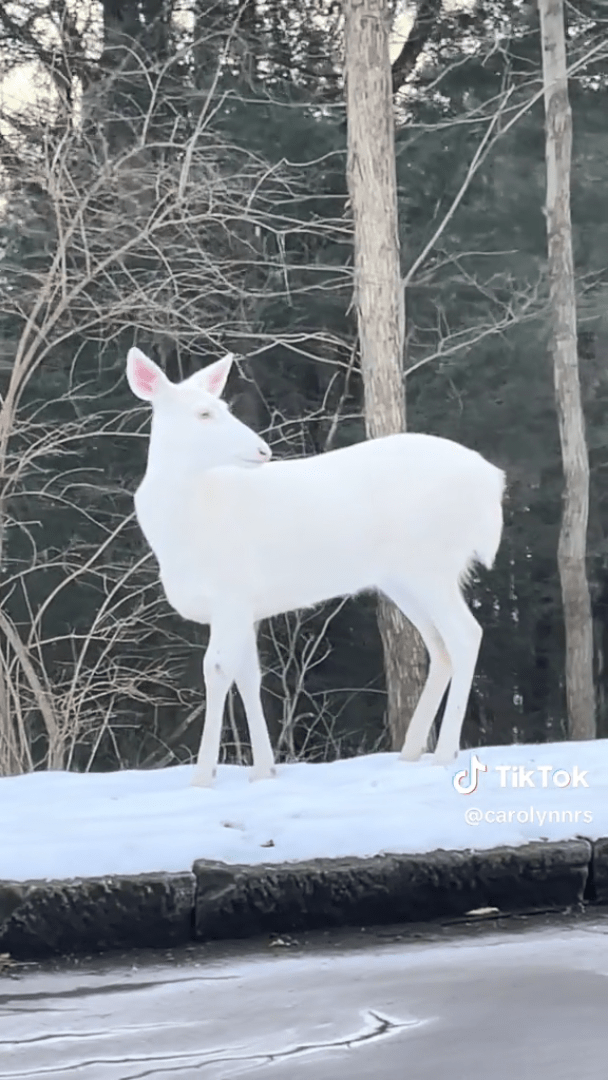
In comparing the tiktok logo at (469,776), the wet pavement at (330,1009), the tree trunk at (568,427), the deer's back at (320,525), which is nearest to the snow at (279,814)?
the tiktok logo at (469,776)

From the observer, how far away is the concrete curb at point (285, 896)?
15.2 ft

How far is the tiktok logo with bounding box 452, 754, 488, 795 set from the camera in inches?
236

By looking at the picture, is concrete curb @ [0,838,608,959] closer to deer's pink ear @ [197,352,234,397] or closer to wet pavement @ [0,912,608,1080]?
wet pavement @ [0,912,608,1080]

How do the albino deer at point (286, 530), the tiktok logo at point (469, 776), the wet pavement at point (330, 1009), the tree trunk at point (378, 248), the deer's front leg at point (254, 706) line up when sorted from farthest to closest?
the tree trunk at point (378, 248), the deer's front leg at point (254, 706), the albino deer at point (286, 530), the tiktok logo at point (469, 776), the wet pavement at point (330, 1009)

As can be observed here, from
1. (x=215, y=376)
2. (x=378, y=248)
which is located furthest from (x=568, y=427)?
(x=215, y=376)

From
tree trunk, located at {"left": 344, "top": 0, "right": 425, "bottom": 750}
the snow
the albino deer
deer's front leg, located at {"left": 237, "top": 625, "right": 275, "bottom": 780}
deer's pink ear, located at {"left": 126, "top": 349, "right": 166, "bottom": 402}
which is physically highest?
tree trunk, located at {"left": 344, "top": 0, "right": 425, "bottom": 750}

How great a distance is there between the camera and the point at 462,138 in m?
15.1

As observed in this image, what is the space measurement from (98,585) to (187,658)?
3.95 ft

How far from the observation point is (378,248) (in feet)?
35.3

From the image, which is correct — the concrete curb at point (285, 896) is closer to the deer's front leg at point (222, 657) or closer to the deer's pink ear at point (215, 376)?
the deer's front leg at point (222, 657)

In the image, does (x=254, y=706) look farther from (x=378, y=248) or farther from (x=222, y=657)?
(x=378, y=248)

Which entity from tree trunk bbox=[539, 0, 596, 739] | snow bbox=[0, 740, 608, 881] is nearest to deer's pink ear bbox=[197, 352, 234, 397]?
snow bbox=[0, 740, 608, 881]

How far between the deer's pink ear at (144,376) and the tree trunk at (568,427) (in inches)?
321

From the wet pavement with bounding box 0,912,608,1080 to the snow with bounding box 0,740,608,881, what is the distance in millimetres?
317
